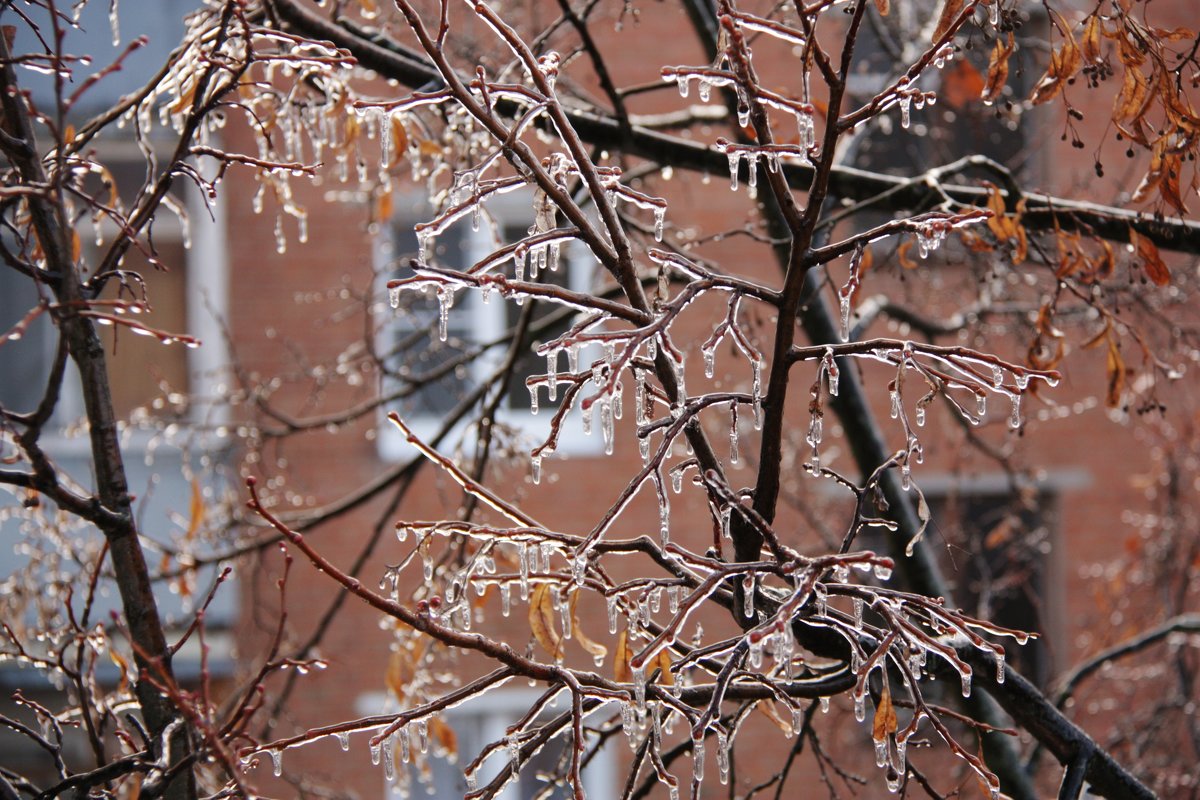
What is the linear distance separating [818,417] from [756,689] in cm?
Answer: 43

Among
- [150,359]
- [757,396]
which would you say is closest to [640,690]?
[757,396]

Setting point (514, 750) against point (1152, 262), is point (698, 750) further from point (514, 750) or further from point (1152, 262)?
point (1152, 262)

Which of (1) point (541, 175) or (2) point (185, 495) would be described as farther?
(2) point (185, 495)

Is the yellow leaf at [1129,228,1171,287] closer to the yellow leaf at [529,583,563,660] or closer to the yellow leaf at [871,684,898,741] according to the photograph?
the yellow leaf at [871,684,898,741]

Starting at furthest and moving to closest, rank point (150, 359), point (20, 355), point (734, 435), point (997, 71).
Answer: point (150, 359) → point (20, 355) → point (997, 71) → point (734, 435)

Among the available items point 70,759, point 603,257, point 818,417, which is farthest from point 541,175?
point 70,759

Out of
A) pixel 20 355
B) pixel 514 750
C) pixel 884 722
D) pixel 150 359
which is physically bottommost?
pixel 884 722

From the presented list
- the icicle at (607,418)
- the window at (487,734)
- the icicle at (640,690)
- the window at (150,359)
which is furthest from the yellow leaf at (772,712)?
the window at (487,734)

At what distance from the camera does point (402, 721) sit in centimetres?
176

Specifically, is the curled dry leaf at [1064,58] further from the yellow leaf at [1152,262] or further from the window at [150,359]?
the window at [150,359]

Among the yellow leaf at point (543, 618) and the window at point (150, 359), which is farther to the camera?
the window at point (150, 359)

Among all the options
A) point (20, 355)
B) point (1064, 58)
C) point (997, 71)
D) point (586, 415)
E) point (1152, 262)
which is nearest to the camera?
point (586, 415)

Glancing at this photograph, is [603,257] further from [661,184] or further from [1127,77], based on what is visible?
[661,184]

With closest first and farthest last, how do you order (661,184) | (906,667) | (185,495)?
(906,667), (661,184), (185,495)
